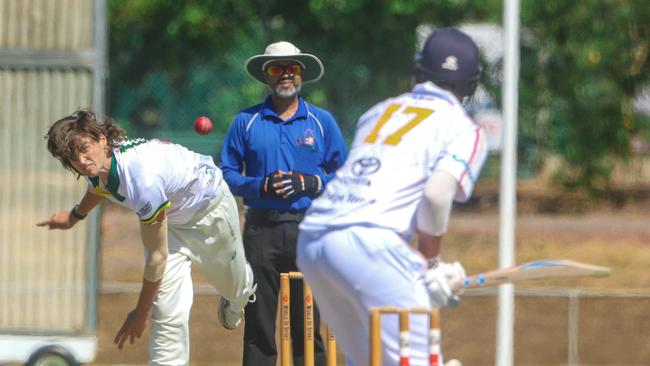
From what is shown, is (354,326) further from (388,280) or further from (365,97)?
(365,97)

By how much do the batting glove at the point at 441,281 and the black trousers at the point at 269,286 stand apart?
221 cm

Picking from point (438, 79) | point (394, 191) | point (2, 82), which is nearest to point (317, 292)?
point (394, 191)

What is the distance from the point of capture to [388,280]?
467 centimetres

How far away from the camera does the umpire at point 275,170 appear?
689 centimetres

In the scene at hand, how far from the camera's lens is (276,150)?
6.91m

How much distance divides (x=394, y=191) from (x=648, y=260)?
992 cm

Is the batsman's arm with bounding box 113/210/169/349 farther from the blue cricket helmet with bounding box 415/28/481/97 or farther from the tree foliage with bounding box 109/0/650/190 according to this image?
the tree foliage with bounding box 109/0/650/190

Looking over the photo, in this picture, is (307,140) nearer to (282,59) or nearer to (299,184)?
(299,184)

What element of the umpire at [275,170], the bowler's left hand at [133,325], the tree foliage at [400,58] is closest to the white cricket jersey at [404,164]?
the bowler's left hand at [133,325]

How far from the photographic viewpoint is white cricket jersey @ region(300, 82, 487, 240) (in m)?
4.66

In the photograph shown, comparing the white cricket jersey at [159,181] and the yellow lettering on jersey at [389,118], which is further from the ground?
the yellow lettering on jersey at [389,118]

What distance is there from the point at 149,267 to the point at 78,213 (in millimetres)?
964

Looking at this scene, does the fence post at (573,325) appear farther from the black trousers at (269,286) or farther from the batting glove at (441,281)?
the batting glove at (441,281)

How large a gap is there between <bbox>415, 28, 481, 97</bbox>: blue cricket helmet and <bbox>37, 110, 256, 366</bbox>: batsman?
138cm
